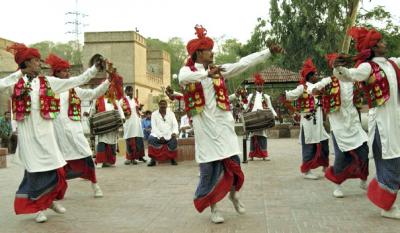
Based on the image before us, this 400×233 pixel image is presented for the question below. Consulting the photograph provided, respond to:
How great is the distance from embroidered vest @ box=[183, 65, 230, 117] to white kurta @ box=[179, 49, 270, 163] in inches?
2.0

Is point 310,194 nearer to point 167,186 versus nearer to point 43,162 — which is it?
point 167,186

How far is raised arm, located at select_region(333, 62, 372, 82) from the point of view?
585cm

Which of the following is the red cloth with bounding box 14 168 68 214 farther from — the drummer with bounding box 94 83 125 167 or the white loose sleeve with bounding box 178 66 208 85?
the drummer with bounding box 94 83 125 167

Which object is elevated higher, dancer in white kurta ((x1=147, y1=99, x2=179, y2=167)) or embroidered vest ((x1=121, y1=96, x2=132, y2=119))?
embroidered vest ((x1=121, y1=96, x2=132, y2=119))

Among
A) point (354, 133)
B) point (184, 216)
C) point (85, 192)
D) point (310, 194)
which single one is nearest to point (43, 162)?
point (184, 216)

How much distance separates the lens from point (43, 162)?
6.50 meters

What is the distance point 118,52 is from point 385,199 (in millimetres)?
43110

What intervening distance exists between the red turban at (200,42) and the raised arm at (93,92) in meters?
1.60

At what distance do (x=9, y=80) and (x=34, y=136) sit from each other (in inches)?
28.6

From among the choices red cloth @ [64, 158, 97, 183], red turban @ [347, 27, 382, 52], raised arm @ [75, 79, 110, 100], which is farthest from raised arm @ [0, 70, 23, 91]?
red turban @ [347, 27, 382, 52]

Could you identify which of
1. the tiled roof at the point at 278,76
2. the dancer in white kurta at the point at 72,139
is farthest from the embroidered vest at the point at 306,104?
the tiled roof at the point at 278,76

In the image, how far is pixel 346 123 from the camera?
25.8ft

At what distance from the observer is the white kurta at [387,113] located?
600cm

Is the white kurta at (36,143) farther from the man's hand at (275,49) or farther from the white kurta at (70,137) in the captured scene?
the man's hand at (275,49)
